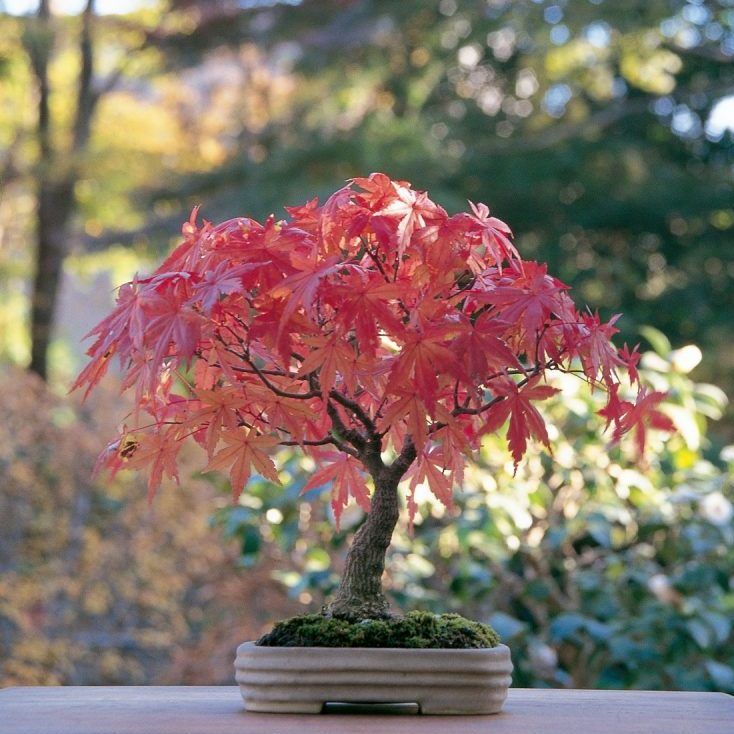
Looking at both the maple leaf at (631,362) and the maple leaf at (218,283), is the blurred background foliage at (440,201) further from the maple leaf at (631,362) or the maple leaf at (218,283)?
the maple leaf at (218,283)

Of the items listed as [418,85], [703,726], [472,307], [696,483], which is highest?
[418,85]

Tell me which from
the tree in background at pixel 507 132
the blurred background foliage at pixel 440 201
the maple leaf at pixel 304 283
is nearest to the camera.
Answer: the maple leaf at pixel 304 283

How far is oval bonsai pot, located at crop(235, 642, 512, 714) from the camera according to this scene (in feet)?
3.82

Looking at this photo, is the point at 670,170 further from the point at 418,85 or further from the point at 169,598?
the point at 169,598

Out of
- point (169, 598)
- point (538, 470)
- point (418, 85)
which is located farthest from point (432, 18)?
point (538, 470)

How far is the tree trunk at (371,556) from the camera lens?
49.9 inches

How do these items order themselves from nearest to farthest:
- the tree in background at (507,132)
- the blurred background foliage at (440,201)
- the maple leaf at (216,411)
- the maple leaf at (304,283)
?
the maple leaf at (304,283)
the maple leaf at (216,411)
the blurred background foliage at (440,201)
the tree in background at (507,132)

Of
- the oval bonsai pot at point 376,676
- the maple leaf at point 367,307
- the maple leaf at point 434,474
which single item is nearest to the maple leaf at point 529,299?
the maple leaf at point 367,307

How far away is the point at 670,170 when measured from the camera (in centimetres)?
780

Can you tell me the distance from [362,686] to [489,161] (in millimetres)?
6462

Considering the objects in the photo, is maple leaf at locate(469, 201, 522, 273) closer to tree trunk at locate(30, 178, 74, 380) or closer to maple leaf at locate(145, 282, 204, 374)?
maple leaf at locate(145, 282, 204, 374)

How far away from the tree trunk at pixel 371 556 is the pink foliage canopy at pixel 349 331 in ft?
0.15

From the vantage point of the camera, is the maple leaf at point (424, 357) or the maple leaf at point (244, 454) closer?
the maple leaf at point (424, 357)

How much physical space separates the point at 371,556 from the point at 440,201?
17.1 ft
